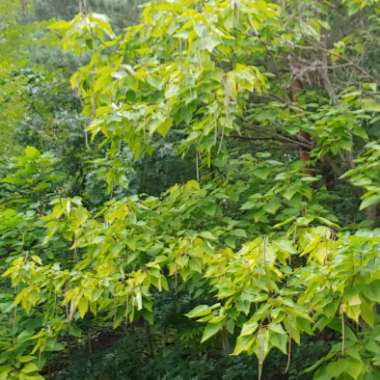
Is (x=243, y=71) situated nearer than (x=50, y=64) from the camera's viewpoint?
Yes

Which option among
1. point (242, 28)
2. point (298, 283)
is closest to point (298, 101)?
point (242, 28)

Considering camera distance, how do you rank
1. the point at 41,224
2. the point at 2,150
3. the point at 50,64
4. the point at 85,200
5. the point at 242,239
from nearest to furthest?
the point at 242,239 → the point at 41,224 → the point at 85,200 → the point at 2,150 → the point at 50,64

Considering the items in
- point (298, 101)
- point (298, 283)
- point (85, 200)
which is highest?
point (298, 101)

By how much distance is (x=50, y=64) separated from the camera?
7500mm

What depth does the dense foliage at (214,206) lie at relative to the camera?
8.14ft

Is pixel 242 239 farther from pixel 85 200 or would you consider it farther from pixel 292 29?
pixel 85 200

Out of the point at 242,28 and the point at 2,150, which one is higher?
the point at 242,28

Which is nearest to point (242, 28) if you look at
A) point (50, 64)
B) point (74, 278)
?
point (74, 278)

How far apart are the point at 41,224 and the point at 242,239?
167cm

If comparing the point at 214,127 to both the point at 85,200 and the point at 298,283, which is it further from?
the point at 85,200

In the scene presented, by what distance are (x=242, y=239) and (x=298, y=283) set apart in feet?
3.70

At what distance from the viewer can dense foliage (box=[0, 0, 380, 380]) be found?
248cm

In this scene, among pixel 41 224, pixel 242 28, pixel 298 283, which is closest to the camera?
pixel 298 283

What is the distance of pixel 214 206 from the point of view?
139 inches
